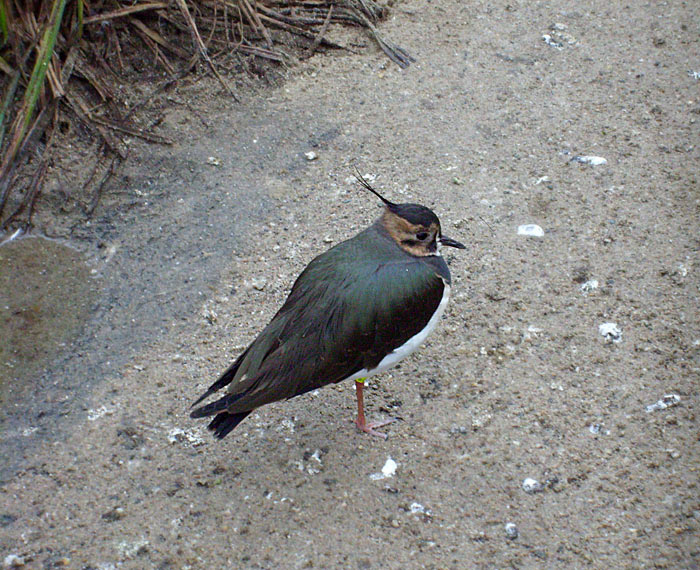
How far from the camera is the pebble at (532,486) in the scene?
308 cm

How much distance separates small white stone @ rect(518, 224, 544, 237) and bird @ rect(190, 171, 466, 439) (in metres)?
1.20

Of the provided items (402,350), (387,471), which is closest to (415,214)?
(402,350)

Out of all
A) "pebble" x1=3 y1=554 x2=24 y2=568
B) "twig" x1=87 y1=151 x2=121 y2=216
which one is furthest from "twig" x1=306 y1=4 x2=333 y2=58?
"pebble" x1=3 y1=554 x2=24 y2=568

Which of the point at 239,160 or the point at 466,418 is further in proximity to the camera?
the point at 239,160

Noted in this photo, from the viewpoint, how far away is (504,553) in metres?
2.86

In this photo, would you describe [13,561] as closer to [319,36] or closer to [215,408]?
[215,408]

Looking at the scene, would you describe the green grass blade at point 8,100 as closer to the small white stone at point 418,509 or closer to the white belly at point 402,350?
the white belly at point 402,350

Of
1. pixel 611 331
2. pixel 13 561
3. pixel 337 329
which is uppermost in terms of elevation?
pixel 337 329

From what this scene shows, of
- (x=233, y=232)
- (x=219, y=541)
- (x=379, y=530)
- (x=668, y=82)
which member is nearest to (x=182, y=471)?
(x=219, y=541)

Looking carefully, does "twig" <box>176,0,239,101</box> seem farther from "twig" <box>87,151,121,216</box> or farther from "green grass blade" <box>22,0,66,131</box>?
"twig" <box>87,151,121,216</box>

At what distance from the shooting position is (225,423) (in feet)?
9.82

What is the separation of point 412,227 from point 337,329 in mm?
577

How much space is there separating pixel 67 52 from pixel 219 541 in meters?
3.25

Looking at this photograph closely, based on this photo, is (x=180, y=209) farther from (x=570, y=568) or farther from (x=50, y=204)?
(x=570, y=568)
